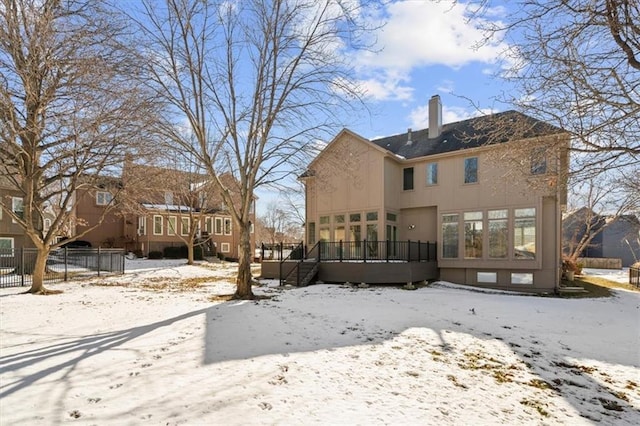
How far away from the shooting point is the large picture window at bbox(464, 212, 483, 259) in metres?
15.4

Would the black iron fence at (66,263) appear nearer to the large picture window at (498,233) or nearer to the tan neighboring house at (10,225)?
the tan neighboring house at (10,225)

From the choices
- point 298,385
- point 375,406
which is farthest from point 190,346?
point 375,406

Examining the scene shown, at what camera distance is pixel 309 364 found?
5102 mm

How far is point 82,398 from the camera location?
380 cm

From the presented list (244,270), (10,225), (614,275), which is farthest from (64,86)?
(614,275)

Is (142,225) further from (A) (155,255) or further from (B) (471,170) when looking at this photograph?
(B) (471,170)

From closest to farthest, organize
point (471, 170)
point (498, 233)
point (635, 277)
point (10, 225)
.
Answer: point (498, 233)
point (471, 170)
point (635, 277)
point (10, 225)

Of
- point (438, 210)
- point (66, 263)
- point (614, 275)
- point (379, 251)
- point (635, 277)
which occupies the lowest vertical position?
point (614, 275)

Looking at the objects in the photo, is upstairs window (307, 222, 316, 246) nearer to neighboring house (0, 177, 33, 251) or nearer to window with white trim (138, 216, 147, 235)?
neighboring house (0, 177, 33, 251)

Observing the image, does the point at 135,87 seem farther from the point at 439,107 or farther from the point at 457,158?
the point at 439,107

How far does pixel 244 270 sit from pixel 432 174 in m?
10.1

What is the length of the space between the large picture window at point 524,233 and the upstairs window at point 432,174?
3597 millimetres

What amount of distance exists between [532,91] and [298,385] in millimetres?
6238

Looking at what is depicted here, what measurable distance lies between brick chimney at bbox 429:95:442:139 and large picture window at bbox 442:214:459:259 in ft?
14.7
